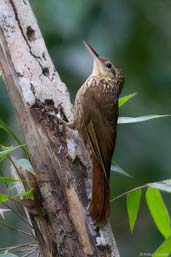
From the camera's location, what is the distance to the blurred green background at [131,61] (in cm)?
452

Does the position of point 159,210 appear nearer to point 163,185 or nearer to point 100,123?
point 163,185

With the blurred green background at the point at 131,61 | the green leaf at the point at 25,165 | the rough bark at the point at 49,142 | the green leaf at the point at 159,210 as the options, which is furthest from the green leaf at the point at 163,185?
the blurred green background at the point at 131,61

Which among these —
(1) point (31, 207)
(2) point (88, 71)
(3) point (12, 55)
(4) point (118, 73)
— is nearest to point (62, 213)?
(1) point (31, 207)

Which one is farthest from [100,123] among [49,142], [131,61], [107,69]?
[131,61]

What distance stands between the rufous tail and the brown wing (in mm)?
27

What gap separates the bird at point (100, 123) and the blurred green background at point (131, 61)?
0.55 m

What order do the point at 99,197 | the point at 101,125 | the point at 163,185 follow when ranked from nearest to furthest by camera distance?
the point at 163,185 < the point at 99,197 < the point at 101,125

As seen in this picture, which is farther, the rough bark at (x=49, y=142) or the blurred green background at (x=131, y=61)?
the blurred green background at (x=131, y=61)

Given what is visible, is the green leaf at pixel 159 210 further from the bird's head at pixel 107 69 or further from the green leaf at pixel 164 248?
the bird's head at pixel 107 69

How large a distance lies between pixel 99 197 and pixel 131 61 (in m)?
1.57

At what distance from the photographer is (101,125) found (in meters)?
3.60

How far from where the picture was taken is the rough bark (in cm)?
332

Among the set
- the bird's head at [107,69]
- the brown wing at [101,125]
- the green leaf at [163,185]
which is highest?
the bird's head at [107,69]

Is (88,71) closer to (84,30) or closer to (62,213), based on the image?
(84,30)
